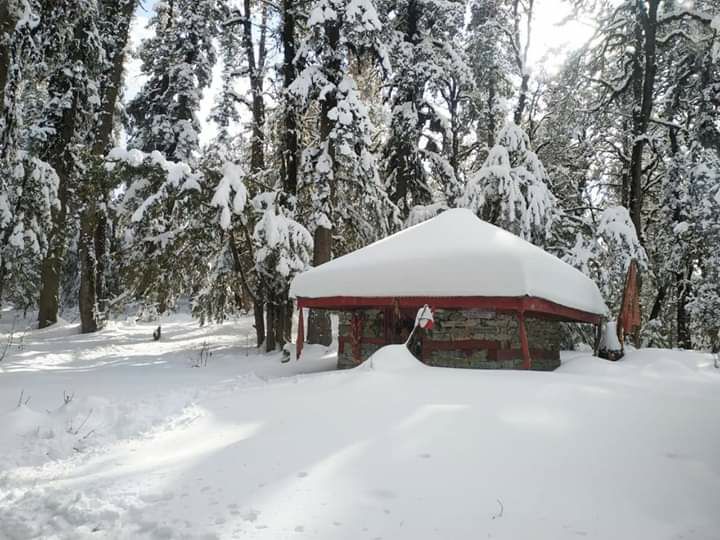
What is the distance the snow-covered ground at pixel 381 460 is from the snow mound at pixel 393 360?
0.09 ft

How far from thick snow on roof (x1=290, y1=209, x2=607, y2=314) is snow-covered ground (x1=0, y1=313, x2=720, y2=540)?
6.56 feet

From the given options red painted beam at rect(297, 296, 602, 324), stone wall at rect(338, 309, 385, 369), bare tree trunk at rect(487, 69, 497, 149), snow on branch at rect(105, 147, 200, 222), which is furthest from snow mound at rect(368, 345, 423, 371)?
Result: bare tree trunk at rect(487, 69, 497, 149)

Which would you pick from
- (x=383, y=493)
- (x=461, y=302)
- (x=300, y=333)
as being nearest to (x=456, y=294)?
(x=461, y=302)

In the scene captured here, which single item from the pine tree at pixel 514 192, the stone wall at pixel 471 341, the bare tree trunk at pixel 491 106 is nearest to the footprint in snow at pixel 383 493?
the stone wall at pixel 471 341

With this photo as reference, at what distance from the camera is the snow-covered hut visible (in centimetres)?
907

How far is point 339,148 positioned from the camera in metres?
13.5

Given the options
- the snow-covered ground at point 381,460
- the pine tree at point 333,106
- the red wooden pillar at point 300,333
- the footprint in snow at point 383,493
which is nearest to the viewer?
the snow-covered ground at point 381,460

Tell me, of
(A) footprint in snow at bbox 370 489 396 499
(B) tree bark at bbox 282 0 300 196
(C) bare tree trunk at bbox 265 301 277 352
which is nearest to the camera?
(A) footprint in snow at bbox 370 489 396 499

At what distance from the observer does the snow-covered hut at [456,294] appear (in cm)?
907

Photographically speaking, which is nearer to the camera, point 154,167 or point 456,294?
point 456,294

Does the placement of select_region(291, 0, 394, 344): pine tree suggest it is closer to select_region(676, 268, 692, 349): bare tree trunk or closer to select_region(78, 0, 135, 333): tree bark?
select_region(78, 0, 135, 333): tree bark

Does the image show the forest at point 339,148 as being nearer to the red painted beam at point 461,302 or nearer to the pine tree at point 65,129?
the pine tree at point 65,129

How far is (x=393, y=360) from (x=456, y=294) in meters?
2.16

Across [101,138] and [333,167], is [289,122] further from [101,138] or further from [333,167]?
Answer: [101,138]
